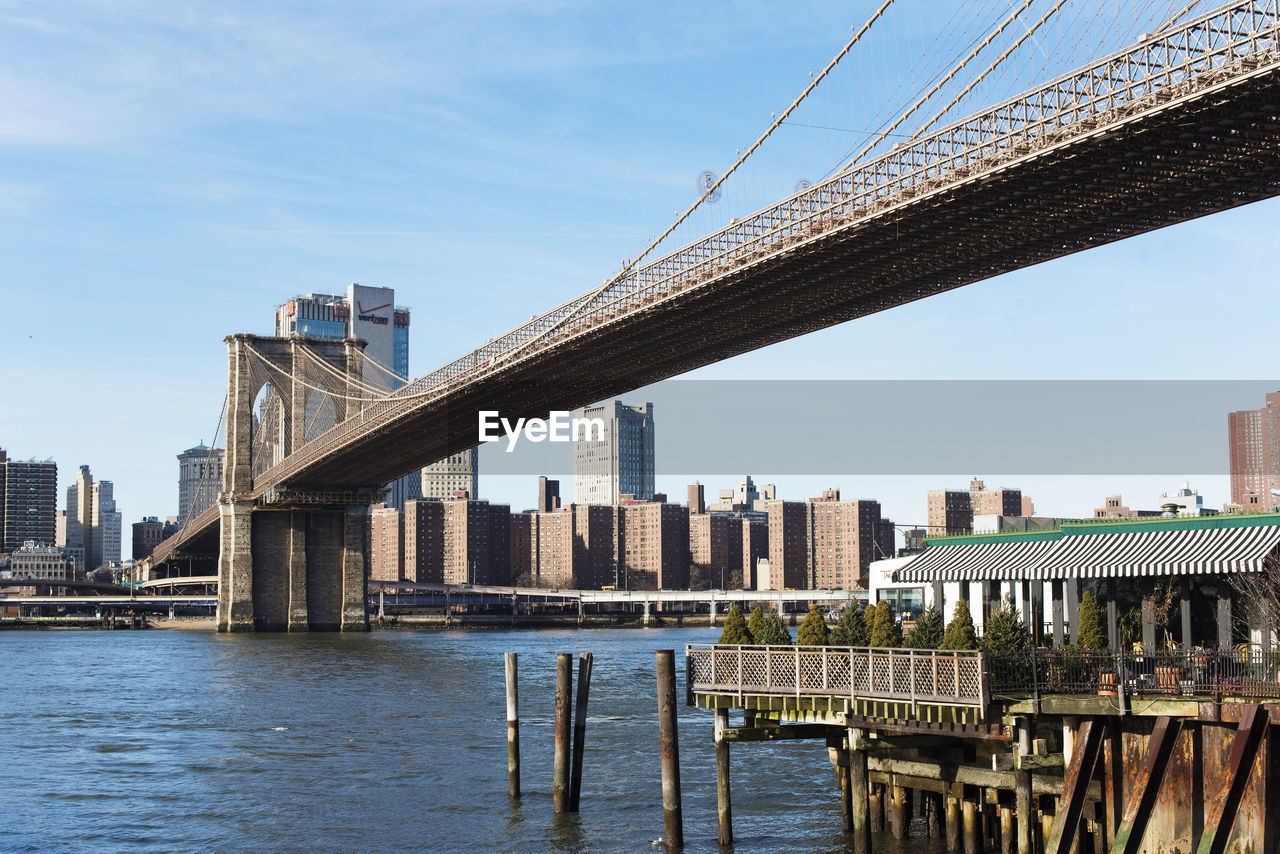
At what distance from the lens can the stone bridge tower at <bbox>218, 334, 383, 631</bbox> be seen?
98812 mm

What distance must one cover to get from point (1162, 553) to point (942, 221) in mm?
17996

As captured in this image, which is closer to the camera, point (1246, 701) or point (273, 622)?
point (1246, 701)

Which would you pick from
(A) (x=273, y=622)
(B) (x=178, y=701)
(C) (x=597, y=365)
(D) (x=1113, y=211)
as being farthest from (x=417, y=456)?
(D) (x=1113, y=211)

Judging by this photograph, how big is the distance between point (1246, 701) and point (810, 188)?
26739mm

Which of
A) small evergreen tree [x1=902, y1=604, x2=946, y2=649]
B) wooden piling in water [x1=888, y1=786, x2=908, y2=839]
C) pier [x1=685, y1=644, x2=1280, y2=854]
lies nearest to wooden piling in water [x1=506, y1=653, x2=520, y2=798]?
pier [x1=685, y1=644, x2=1280, y2=854]

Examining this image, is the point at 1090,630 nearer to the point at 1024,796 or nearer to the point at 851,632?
the point at 1024,796

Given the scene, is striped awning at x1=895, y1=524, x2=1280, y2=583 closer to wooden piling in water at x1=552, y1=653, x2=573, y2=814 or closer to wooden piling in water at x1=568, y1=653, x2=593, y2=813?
wooden piling in water at x1=568, y1=653, x2=593, y2=813

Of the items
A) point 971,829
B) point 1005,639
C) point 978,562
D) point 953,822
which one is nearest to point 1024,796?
point 971,829

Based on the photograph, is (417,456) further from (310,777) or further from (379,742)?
(310,777)

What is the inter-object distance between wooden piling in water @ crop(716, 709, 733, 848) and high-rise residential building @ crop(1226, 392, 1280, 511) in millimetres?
44954

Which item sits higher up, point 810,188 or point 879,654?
point 810,188

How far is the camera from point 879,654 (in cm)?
2173

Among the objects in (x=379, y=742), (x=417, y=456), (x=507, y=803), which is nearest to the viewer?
(x=507, y=803)

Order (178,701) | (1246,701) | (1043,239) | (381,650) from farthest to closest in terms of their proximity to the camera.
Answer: (381,650) → (178,701) → (1043,239) → (1246,701)
